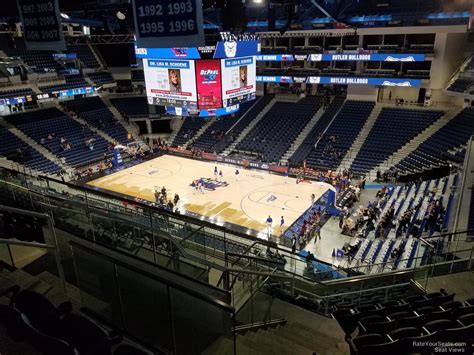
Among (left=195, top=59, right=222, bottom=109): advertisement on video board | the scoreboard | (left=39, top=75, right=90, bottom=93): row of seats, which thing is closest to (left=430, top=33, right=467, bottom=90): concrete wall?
the scoreboard

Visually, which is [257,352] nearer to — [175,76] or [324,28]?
[175,76]

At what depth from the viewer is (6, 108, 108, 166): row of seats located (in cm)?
3155

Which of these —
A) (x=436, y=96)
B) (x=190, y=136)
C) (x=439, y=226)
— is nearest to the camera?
(x=439, y=226)

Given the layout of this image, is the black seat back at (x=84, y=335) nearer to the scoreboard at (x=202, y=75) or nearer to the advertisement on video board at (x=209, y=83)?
the scoreboard at (x=202, y=75)

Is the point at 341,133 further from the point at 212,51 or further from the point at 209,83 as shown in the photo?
the point at 212,51

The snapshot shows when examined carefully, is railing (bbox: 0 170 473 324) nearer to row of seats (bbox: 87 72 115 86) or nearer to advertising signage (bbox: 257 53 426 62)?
advertising signage (bbox: 257 53 426 62)

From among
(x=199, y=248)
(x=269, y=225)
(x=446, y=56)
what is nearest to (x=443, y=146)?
(x=446, y=56)

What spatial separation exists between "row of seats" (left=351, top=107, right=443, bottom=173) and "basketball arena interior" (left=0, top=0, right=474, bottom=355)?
155 mm

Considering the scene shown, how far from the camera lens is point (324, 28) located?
3309 centimetres

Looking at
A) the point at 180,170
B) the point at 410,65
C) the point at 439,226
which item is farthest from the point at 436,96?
the point at 180,170

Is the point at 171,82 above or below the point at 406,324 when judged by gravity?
above

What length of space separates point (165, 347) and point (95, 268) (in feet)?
4.54

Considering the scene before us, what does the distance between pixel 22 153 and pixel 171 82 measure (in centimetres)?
1409

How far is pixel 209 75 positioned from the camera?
822 inches
